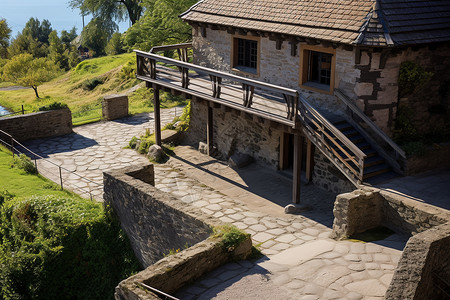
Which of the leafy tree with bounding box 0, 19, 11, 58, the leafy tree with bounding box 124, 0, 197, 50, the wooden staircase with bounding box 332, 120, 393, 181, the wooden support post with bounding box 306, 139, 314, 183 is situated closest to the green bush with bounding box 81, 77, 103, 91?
the leafy tree with bounding box 124, 0, 197, 50

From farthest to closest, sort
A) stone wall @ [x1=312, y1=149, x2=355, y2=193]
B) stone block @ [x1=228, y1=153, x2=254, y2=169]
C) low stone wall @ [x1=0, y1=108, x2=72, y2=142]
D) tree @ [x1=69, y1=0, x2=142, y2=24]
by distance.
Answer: tree @ [x1=69, y1=0, x2=142, y2=24] < low stone wall @ [x1=0, y1=108, x2=72, y2=142] < stone block @ [x1=228, y1=153, x2=254, y2=169] < stone wall @ [x1=312, y1=149, x2=355, y2=193]

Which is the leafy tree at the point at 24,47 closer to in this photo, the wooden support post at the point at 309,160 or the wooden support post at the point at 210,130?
the wooden support post at the point at 210,130

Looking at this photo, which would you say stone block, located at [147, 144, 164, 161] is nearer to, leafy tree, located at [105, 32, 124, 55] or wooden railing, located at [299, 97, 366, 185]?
wooden railing, located at [299, 97, 366, 185]

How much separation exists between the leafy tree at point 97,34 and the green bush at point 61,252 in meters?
39.4

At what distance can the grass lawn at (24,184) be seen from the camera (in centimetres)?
1528

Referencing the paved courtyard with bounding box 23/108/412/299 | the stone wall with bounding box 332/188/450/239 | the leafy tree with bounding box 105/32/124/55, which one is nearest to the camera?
the paved courtyard with bounding box 23/108/412/299

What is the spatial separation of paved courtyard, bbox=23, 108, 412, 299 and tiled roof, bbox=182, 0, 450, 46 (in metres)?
4.40

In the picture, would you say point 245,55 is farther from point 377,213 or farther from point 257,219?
point 377,213

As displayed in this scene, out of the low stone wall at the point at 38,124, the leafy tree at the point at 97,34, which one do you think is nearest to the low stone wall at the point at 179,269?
the low stone wall at the point at 38,124

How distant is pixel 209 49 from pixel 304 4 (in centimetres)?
422

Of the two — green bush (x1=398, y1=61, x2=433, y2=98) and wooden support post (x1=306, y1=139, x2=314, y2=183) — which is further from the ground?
green bush (x1=398, y1=61, x2=433, y2=98)

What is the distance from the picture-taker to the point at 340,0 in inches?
574

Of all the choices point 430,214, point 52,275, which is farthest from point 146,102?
point 430,214

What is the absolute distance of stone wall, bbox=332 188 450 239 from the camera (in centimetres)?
1130
